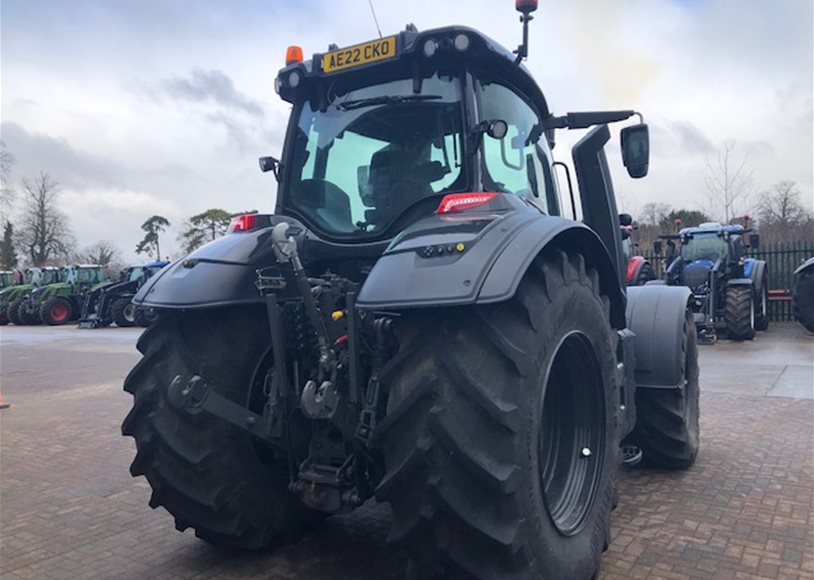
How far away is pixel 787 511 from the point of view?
417 cm

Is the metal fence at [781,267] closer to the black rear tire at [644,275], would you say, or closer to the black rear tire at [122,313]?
the black rear tire at [644,275]

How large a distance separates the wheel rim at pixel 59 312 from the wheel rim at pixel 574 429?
94.1 ft

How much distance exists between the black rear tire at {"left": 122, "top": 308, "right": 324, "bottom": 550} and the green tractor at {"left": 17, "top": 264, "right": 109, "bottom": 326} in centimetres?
2646

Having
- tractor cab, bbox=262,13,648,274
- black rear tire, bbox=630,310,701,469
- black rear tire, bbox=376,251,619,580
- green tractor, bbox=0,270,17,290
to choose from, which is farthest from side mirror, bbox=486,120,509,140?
green tractor, bbox=0,270,17,290

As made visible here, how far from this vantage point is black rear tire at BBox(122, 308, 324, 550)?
130 inches

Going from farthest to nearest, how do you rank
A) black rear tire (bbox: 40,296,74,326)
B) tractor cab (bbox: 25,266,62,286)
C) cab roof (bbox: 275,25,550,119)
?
tractor cab (bbox: 25,266,62,286)
black rear tire (bbox: 40,296,74,326)
cab roof (bbox: 275,25,550,119)

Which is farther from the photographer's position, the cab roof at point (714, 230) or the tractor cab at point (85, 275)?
the tractor cab at point (85, 275)

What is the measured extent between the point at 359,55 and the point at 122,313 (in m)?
23.7

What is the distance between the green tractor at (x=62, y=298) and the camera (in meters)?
27.9

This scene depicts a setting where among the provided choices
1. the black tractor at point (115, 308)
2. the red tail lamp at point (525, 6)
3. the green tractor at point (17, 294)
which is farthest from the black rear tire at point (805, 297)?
the green tractor at point (17, 294)

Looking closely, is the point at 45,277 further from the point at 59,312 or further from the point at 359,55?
the point at 359,55

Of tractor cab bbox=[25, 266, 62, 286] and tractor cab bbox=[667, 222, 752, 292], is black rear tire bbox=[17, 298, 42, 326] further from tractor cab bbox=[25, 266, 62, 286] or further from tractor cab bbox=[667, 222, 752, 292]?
tractor cab bbox=[667, 222, 752, 292]

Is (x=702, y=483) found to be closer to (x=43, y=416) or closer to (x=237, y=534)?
(x=237, y=534)

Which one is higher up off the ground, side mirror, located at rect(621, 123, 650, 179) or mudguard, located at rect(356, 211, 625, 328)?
side mirror, located at rect(621, 123, 650, 179)
